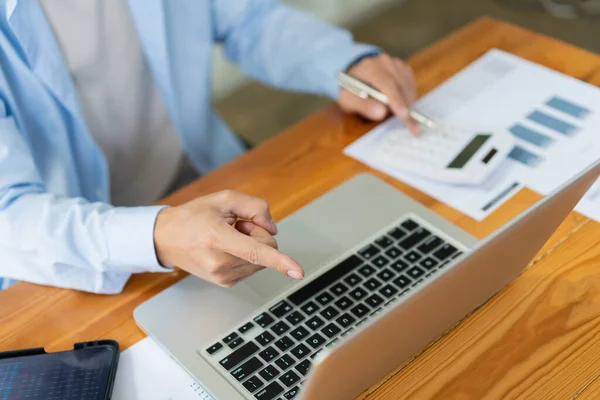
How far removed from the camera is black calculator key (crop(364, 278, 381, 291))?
31.3 inches

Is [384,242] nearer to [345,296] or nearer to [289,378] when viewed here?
[345,296]

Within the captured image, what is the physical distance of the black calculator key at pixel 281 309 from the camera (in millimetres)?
775

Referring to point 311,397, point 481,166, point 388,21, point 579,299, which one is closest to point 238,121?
point 388,21

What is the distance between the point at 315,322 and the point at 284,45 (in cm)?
66

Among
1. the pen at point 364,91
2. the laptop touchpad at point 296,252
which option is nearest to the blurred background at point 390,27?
the pen at point 364,91

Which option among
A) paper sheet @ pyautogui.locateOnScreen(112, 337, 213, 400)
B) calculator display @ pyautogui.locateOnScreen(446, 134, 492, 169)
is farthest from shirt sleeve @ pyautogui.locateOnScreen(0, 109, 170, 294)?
calculator display @ pyautogui.locateOnScreen(446, 134, 492, 169)

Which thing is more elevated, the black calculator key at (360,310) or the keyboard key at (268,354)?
the black calculator key at (360,310)

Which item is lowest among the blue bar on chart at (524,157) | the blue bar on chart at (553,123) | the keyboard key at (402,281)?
the keyboard key at (402,281)

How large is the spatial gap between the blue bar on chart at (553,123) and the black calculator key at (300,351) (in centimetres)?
54

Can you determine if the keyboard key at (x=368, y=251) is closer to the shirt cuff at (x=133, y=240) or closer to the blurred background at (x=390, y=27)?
the shirt cuff at (x=133, y=240)

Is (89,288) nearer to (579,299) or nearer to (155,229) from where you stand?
(155,229)

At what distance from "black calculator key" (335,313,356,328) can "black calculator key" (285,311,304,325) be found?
0.04 metres

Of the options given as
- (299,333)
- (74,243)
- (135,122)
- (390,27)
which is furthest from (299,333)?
(390,27)

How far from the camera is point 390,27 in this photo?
273 cm
